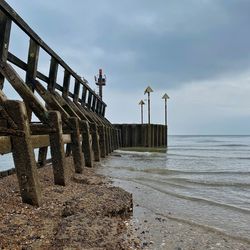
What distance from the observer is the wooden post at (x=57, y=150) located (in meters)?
5.76

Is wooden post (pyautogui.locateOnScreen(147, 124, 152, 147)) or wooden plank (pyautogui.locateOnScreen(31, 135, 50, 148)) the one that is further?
wooden post (pyautogui.locateOnScreen(147, 124, 152, 147))

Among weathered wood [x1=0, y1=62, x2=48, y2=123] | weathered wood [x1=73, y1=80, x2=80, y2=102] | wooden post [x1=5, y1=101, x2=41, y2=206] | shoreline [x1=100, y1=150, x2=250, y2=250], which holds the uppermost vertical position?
weathered wood [x1=73, y1=80, x2=80, y2=102]

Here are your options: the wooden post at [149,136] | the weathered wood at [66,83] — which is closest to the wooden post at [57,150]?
the weathered wood at [66,83]

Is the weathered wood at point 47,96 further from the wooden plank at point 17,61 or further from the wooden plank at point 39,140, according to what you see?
the wooden plank at point 39,140

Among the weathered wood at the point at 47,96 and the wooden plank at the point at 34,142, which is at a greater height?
the weathered wood at the point at 47,96

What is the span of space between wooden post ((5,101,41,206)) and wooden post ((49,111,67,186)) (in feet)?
4.94

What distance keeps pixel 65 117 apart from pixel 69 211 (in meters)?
4.04

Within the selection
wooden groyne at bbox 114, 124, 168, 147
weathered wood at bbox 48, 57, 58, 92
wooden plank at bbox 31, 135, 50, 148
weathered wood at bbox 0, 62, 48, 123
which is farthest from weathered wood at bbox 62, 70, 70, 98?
wooden groyne at bbox 114, 124, 168, 147

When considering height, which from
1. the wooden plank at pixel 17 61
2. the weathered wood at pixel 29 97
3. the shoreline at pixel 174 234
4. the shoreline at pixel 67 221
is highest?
the wooden plank at pixel 17 61

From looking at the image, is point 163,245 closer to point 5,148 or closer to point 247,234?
point 247,234

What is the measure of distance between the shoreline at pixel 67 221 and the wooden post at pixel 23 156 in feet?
0.51

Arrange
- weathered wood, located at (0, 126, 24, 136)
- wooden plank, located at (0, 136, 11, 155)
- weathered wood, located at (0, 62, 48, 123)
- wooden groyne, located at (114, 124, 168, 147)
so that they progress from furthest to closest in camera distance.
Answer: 1. wooden groyne, located at (114, 124, 168, 147)
2. weathered wood, located at (0, 62, 48, 123)
3. weathered wood, located at (0, 126, 24, 136)
4. wooden plank, located at (0, 136, 11, 155)

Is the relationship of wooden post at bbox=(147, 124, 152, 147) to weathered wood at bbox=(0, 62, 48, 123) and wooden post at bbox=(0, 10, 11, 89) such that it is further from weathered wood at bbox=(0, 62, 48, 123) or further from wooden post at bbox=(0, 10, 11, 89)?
weathered wood at bbox=(0, 62, 48, 123)

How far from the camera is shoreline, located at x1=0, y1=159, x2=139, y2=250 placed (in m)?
3.19
